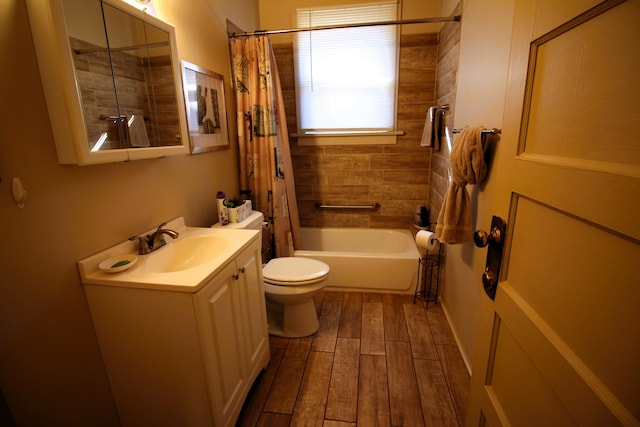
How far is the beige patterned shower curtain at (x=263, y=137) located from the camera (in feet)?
7.75

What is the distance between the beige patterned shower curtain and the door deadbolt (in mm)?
1850

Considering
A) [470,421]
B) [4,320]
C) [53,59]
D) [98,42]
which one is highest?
[98,42]

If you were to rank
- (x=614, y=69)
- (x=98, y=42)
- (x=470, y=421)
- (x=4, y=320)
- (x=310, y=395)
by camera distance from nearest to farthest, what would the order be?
1. (x=614, y=69)
2. (x=4, y=320)
3. (x=470, y=421)
4. (x=98, y=42)
5. (x=310, y=395)

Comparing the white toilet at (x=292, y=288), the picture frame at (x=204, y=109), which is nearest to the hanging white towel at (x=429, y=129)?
the white toilet at (x=292, y=288)

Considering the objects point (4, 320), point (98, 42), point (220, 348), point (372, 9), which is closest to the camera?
point (4, 320)

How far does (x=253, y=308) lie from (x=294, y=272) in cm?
50

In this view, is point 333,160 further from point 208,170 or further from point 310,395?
point 310,395

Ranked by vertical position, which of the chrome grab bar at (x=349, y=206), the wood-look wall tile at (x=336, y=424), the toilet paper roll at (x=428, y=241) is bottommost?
the wood-look wall tile at (x=336, y=424)

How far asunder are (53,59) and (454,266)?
233cm

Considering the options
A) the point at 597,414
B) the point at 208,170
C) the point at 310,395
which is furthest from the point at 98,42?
the point at 310,395

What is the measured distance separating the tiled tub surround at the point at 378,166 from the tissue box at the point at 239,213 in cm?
130

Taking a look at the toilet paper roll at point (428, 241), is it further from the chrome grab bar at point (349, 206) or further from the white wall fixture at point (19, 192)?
the white wall fixture at point (19, 192)

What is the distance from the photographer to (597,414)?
514 mm

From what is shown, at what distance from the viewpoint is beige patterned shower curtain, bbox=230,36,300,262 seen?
236 cm
